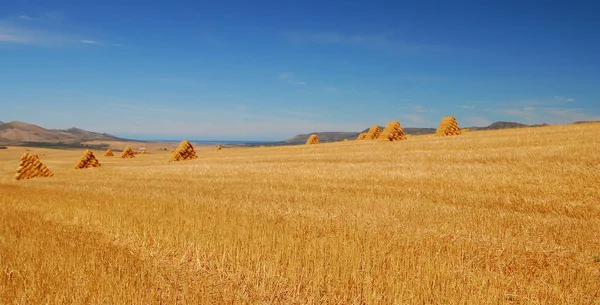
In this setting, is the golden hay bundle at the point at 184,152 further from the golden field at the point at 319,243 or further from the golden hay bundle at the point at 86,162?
the golden field at the point at 319,243

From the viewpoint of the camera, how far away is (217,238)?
7441 mm

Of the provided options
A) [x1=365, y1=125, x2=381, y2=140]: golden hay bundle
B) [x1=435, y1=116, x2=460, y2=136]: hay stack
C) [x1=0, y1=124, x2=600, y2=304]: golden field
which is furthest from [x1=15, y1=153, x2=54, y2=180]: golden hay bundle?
[x1=435, y1=116, x2=460, y2=136]: hay stack

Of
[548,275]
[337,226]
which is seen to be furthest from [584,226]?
[337,226]

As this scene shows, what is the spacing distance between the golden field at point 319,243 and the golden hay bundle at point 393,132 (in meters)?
19.2

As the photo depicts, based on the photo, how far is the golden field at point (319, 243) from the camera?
508 centimetres

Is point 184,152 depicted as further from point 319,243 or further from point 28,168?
point 319,243

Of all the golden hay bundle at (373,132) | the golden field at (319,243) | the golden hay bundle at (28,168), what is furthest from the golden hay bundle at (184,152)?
the golden field at (319,243)

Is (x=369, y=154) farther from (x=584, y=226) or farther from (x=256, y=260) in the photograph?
(x=256, y=260)

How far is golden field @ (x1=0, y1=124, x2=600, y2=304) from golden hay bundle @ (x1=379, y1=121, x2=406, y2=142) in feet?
62.9

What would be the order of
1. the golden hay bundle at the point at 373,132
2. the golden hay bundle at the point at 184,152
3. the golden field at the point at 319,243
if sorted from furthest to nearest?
the golden hay bundle at the point at 373,132
the golden hay bundle at the point at 184,152
the golden field at the point at 319,243

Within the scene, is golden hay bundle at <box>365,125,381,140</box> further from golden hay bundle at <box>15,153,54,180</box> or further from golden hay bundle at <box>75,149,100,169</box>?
golden hay bundle at <box>15,153,54,180</box>

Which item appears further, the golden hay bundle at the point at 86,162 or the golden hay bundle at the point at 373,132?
the golden hay bundle at the point at 373,132

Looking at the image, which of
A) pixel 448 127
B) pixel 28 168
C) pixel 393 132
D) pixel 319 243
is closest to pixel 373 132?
pixel 393 132

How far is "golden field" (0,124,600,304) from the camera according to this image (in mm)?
5078
